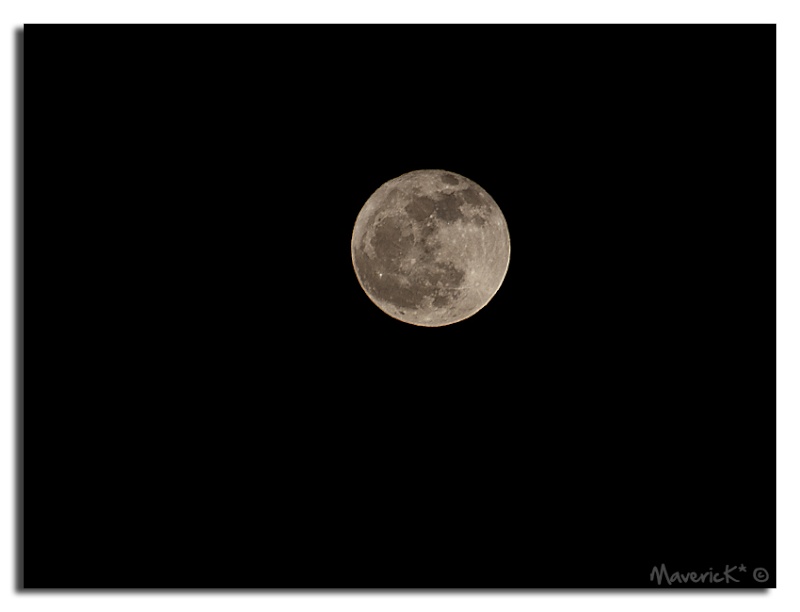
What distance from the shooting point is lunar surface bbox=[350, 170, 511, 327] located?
12.0 feet

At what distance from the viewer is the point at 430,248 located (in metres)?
3.62

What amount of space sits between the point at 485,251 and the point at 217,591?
129 inches

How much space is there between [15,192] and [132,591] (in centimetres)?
320

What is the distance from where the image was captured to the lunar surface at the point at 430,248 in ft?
12.0

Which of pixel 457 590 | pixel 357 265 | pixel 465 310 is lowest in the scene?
pixel 457 590

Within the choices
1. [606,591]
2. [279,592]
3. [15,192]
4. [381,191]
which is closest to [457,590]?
[606,591]

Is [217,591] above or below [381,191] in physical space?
below

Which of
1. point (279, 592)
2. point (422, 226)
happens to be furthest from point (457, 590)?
point (422, 226)

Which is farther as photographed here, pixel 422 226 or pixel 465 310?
pixel 465 310

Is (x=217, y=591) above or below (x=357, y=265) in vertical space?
below

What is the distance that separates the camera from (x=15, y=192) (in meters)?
4.07

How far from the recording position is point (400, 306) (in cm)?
387

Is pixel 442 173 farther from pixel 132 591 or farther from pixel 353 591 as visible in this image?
pixel 132 591

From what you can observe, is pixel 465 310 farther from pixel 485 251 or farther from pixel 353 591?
pixel 353 591
